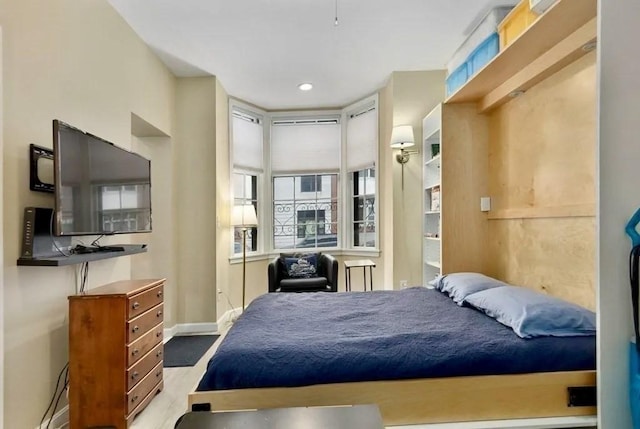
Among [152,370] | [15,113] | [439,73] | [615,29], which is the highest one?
[439,73]

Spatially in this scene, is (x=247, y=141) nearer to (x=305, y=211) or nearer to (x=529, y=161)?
(x=305, y=211)

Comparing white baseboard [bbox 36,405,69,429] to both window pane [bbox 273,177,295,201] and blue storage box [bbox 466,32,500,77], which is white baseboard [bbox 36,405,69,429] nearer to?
window pane [bbox 273,177,295,201]

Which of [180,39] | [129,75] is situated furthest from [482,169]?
[129,75]

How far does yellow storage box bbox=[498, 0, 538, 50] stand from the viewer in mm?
2150

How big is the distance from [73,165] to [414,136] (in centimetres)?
329

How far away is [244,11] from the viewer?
9.32ft

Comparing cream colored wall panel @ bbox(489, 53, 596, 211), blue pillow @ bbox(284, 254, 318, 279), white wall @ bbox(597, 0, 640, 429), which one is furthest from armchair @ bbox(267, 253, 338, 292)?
white wall @ bbox(597, 0, 640, 429)

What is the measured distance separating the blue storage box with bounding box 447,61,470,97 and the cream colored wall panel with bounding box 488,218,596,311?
128cm

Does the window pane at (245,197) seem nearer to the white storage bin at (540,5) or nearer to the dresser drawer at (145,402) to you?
the dresser drawer at (145,402)

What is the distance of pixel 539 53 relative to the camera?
87.3 inches

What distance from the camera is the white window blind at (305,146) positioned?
17.1ft

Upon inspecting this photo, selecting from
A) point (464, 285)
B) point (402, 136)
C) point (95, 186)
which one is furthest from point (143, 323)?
point (402, 136)

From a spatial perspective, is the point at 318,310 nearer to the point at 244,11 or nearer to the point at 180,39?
the point at 244,11

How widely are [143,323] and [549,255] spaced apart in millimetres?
2749
